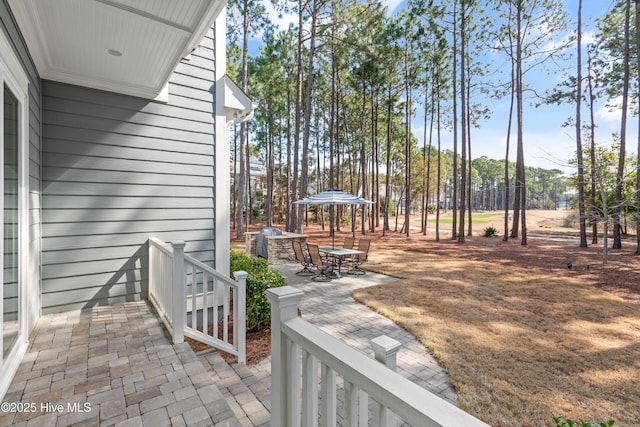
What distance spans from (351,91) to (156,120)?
16168mm

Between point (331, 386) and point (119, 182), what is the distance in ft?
13.6

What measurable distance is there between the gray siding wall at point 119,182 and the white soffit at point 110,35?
0.36 metres

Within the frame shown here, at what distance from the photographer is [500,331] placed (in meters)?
4.18

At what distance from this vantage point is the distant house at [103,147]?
7.97ft

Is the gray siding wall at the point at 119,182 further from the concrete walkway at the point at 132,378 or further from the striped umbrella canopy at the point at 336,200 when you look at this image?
the striped umbrella canopy at the point at 336,200

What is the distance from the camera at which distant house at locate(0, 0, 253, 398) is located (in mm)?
2428

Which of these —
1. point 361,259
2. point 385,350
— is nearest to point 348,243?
point 361,259

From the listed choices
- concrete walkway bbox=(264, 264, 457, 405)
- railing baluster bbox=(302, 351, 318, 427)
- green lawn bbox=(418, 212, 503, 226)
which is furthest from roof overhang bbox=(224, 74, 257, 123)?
green lawn bbox=(418, 212, 503, 226)

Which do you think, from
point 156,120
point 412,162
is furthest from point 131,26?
point 412,162

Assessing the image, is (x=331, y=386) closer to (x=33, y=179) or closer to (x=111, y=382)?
(x=111, y=382)

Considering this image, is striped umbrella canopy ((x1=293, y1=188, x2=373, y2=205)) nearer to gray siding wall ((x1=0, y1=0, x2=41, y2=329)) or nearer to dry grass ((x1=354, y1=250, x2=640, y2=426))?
dry grass ((x1=354, y1=250, x2=640, y2=426))

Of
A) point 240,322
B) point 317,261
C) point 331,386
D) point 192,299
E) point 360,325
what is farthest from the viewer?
point 317,261

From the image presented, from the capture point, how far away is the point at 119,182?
155 inches

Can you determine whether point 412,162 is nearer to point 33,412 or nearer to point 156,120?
point 156,120
